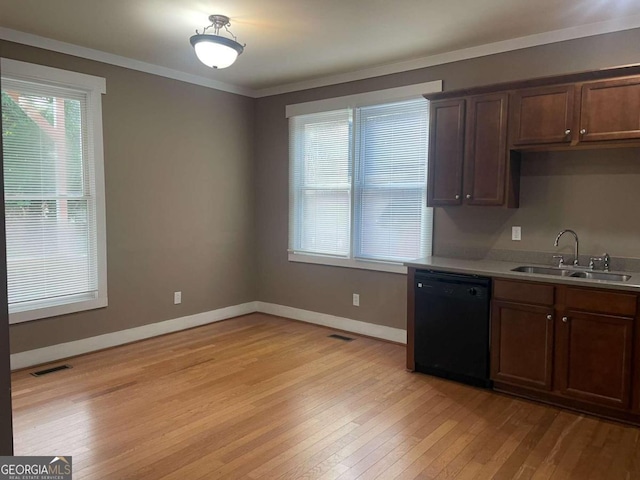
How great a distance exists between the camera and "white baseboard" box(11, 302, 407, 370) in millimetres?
4004

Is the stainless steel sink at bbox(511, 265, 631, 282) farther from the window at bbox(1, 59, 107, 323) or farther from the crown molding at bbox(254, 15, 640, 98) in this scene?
the window at bbox(1, 59, 107, 323)

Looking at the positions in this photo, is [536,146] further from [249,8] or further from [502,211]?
[249,8]

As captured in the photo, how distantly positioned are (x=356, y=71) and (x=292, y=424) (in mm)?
3348

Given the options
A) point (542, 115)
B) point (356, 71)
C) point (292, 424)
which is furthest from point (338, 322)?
point (542, 115)

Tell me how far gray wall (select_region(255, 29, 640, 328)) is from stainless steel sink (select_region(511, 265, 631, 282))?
20cm

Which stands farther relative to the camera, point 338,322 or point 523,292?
point 338,322

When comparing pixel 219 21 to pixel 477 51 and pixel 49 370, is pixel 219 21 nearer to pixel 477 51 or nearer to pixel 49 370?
pixel 477 51

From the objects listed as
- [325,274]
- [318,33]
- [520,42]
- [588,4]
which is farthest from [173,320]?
[588,4]

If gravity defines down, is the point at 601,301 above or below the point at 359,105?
below

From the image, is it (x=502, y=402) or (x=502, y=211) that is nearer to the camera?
(x=502, y=402)

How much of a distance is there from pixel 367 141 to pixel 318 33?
1.34 metres

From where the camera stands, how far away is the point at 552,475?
2.44 meters

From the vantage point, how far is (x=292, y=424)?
9.77 feet

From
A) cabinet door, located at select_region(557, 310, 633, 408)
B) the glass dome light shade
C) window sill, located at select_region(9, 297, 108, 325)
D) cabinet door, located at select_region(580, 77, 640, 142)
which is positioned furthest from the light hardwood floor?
the glass dome light shade
